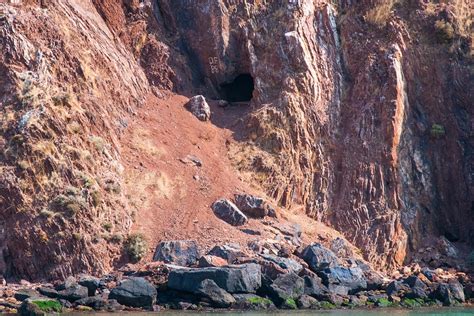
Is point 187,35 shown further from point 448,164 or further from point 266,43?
point 448,164

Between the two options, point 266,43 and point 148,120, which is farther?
point 266,43

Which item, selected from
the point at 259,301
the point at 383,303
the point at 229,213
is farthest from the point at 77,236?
the point at 383,303

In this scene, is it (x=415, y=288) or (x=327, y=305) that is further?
(x=415, y=288)

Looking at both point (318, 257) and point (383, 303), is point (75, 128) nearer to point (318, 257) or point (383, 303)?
point (318, 257)

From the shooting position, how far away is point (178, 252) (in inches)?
1305

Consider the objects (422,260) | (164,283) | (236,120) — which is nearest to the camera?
(164,283)

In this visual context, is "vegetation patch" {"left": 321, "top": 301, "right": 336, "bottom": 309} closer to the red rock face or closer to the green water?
the green water

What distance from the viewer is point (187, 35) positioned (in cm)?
4375

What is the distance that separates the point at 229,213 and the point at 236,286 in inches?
237

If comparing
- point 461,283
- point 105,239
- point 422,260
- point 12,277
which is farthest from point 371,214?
point 12,277

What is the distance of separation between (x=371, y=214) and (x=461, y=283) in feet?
17.1

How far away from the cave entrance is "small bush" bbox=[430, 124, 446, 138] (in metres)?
8.46

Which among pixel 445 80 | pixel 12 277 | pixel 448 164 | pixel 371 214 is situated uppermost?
pixel 445 80

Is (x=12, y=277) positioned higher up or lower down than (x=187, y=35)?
lower down
